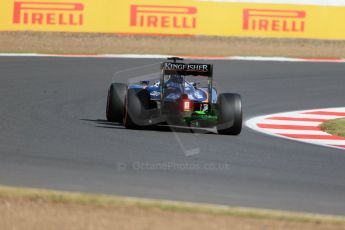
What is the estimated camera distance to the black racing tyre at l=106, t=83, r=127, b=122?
43.5 ft

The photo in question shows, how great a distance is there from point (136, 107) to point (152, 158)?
224cm

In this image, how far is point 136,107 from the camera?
41.7ft

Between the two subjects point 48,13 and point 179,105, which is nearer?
point 179,105

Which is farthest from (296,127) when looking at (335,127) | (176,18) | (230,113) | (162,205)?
(176,18)

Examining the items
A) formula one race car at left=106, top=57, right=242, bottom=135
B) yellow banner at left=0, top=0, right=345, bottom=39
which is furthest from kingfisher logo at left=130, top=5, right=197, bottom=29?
formula one race car at left=106, top=57, right=242, bottom=135

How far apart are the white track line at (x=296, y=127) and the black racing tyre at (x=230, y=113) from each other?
0.80 metres

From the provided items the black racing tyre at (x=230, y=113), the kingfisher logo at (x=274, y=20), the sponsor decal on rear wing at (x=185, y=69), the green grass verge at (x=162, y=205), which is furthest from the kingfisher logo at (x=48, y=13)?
the green grass verge at (x=162, y=205)

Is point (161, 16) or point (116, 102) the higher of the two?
point (161, 16)

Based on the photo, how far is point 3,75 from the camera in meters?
19.0

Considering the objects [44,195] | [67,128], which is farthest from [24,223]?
[67,128]

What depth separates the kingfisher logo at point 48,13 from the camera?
2381 centimetres

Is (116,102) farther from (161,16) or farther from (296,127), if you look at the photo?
(161,16)

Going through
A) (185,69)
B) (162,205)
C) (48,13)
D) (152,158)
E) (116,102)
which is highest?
(48,13)

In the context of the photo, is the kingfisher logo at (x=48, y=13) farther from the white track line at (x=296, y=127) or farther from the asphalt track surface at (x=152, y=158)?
the white track line at (x=296, y=127)
